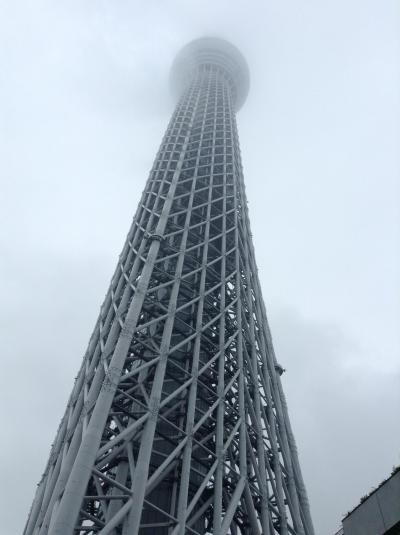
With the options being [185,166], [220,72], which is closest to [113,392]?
[185,166]

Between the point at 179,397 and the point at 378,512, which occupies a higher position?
the point at 179,397

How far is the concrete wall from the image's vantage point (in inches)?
784

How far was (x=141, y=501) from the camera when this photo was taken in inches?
757

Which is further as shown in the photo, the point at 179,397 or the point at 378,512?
the point at 179,397

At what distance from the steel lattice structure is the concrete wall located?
16.1 feet

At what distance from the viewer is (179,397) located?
28641 mm

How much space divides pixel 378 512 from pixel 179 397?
452 inches

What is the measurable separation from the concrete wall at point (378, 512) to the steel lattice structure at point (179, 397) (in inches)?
193

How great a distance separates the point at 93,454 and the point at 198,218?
27248 millimetres

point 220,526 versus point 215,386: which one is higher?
point 215,386

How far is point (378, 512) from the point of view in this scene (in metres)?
20.5

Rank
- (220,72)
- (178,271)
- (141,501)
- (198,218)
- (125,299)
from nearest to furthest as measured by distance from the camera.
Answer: (141,501) < (125,299) < (178,271) < (198,218) < (220,72)

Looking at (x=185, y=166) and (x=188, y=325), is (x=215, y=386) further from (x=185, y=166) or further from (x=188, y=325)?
(x=185, y=166)

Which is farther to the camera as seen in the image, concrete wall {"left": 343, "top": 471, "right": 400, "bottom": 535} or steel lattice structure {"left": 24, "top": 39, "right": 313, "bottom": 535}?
steel lattice structure {"left": 24, "top": 39, "right": 313, "bottom": 535}
